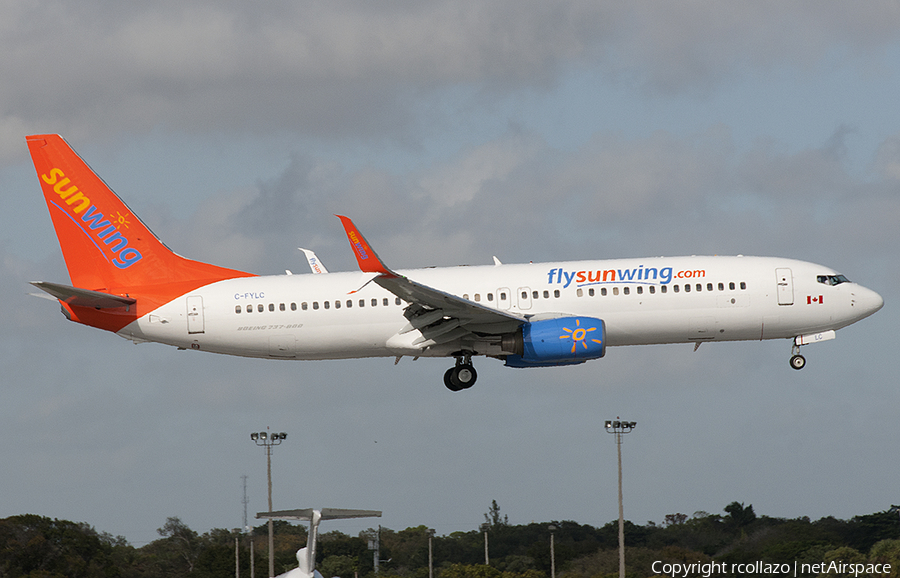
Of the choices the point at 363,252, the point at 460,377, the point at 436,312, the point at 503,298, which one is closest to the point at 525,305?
the point at 503,298

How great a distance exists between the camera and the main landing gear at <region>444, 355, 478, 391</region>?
149ft

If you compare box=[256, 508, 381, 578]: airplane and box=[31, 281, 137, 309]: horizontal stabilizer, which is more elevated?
box=[31, 281, 137, 309]: horizontal stabilizer

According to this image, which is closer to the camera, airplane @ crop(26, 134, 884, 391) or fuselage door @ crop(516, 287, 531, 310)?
airplane @ crop(26, 134, 884, 391)

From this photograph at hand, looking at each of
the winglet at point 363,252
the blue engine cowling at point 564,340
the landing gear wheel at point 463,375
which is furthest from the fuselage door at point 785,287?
the winglet at point 363,252

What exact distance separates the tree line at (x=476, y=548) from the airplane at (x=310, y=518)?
48.7 meters

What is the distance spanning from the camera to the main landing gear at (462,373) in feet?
149

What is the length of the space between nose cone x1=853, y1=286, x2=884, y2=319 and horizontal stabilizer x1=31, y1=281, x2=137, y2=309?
29282mm

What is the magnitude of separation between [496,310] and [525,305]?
1.98 meters

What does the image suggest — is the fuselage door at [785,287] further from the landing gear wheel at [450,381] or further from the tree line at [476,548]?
the tree line at [476,548]

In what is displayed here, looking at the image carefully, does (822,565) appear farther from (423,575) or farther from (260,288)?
(260,288)

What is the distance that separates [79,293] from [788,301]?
91.0 feet

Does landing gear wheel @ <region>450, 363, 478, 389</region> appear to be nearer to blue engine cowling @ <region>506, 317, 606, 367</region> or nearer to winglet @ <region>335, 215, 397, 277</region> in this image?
blue engine cowling @ <region>506, 317, 606, 367</region>

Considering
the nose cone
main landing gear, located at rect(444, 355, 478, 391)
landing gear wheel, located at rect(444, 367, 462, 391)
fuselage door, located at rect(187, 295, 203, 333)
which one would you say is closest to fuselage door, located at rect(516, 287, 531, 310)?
main landing gear, located at rect(444, 355, 478, 391)

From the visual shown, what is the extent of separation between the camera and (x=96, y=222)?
47.4m
